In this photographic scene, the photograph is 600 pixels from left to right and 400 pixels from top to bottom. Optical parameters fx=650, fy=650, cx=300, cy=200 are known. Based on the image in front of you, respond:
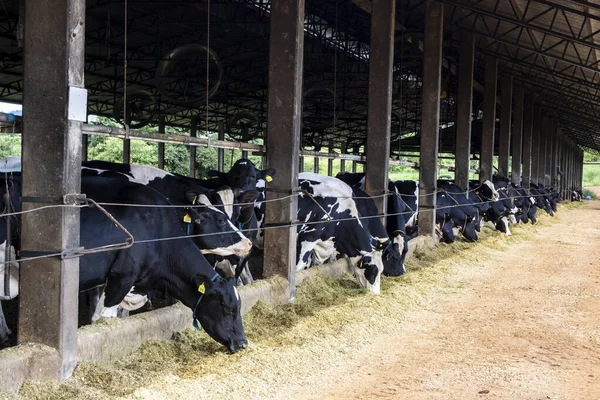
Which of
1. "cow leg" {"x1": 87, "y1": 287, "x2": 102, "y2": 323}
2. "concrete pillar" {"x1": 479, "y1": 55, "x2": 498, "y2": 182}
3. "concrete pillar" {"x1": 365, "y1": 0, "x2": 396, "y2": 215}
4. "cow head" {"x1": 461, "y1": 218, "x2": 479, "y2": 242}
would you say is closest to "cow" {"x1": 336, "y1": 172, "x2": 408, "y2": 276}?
"concrete pillar" {"x1": 365, "y1": 0, "x2": 396, "y2": 215}

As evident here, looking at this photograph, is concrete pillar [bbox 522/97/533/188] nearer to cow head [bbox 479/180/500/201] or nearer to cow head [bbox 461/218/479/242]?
cow head [bbox 479/180/500/201]

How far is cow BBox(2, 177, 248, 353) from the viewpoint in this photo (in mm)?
5639

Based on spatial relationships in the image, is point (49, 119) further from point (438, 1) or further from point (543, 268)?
point (438, 1)

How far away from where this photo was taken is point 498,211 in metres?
19.1

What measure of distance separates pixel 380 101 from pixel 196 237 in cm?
585

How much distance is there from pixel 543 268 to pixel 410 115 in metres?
27.8

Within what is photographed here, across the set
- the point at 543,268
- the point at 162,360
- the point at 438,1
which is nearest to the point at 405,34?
the point at 438,1

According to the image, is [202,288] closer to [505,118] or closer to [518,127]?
[505,118]

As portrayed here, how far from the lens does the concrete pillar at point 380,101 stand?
38.1 ft

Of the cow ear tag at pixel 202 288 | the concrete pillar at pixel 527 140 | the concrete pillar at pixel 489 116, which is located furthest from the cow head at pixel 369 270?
the concrete pillar at pixel 527 140

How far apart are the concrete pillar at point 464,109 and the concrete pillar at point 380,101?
7370 mm

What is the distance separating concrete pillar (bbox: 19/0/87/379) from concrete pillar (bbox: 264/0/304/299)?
3.56m

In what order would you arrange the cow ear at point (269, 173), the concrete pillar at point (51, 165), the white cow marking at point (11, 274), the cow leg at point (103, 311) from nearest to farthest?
the concrete pillar at point (51, 165) → the white cow marking at point (11, 274) → the cow leg at point (103, 311) → the cow ear at point (269, 173)

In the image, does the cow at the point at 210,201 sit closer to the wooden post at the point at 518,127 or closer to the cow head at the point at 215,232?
the cow head at the point at 215,232
